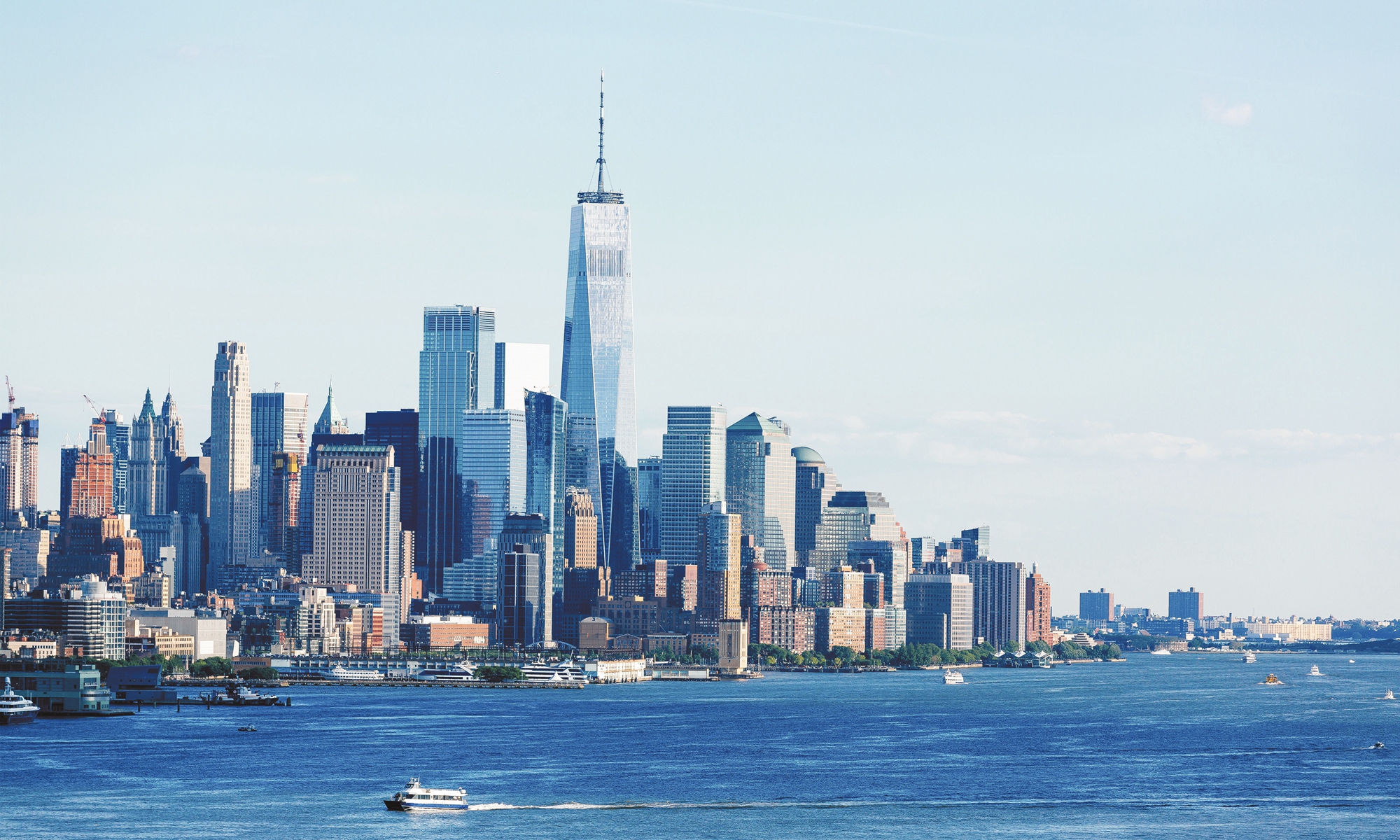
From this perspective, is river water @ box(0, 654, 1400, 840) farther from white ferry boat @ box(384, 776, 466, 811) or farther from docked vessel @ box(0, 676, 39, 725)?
docked vessel @ box(0, 676, 39, 725)

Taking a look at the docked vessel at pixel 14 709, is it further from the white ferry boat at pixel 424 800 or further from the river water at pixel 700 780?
the white ferry boat at pixel 424 800

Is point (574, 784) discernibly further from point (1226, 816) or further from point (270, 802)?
point (1226, 816)

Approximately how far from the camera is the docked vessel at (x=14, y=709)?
187 meters

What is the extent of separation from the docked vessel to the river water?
5.50ft

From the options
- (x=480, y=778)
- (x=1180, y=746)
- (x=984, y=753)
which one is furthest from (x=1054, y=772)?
(x=480, y=778)

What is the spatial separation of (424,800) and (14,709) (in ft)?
261

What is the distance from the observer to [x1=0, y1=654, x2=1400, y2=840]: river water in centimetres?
11706

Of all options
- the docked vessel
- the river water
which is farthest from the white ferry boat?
the docked vessel

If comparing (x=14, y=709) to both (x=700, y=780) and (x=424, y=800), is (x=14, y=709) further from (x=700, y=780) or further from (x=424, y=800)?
(x=424, y=800)

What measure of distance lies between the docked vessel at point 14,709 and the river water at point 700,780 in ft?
5.50

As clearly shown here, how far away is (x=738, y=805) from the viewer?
12594 cm

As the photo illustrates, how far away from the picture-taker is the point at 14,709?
18862 cm

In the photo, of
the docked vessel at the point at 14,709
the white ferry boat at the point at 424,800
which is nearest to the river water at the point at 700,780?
the white ferry boat at the point at 424,800

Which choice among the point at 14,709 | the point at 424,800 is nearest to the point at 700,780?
the point at 424,800
